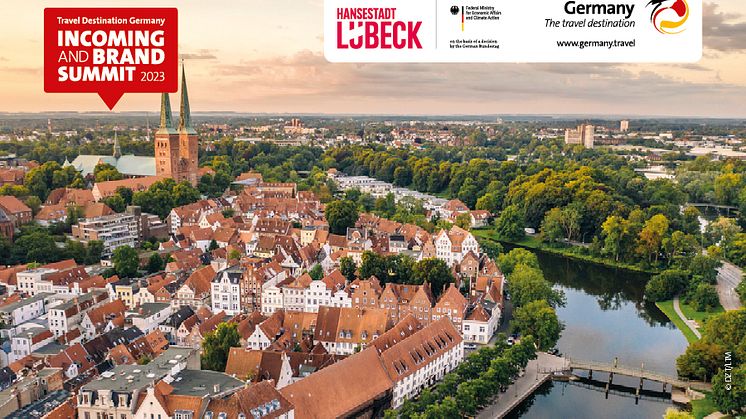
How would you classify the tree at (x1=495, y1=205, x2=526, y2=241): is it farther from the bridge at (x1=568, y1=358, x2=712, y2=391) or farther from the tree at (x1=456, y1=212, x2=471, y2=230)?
the bridge at (x1=568, y1=358, x2=712, y2=391)

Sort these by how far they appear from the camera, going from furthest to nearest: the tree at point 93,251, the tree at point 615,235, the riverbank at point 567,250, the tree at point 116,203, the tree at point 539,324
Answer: the tree at point 116,203, the tree at point 615,235, the riverbank at point 567,250, the tree at point 93,251, the tree at point 539,324

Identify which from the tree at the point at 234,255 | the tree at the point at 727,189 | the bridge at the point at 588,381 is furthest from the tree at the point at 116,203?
the tree at the point at 727,189

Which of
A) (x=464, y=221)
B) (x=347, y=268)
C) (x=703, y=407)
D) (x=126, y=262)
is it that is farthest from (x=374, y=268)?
(x=464, y=221)

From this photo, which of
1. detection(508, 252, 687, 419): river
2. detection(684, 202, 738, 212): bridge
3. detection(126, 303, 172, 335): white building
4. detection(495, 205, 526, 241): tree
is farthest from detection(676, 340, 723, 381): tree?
detection(684, 202, 738, 212): bridge

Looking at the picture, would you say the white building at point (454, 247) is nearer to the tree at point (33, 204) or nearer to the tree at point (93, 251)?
the tree at point (93, 251)

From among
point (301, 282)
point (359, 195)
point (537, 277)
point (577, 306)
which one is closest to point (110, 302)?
point (301, 282)

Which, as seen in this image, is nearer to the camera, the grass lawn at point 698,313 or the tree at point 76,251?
the grass lawn at point 698,313
